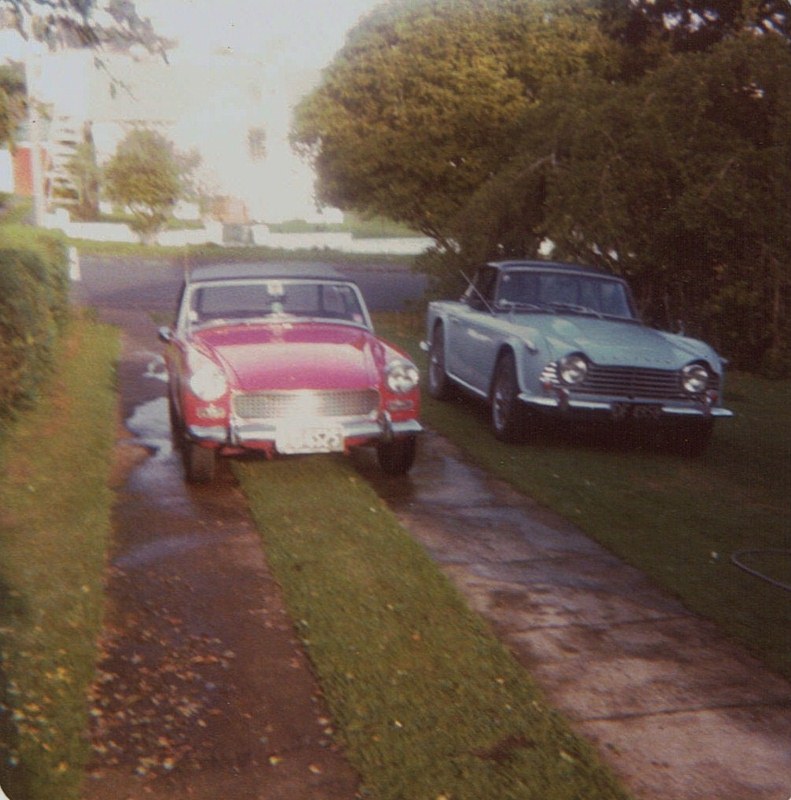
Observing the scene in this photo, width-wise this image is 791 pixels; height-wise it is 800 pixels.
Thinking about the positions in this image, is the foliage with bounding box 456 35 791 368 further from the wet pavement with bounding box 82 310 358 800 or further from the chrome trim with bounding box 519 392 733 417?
the wet pavement with bounding box 82 310 358 800

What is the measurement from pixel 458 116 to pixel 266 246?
18.8 metres

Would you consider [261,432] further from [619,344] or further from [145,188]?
[145,188]

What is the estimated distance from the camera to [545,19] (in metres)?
12.2

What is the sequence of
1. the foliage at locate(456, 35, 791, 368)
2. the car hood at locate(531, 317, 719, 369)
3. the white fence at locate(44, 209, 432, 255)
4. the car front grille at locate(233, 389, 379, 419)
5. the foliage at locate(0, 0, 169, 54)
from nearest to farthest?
the foliage at locate(0, 0, 169, 54), the car front grille at locate(233, 389, 379, 419), the car hood at locate(531, 317, 719, 369), the foliage at locate(456, 35, 791, 368), the white fence at locate(44, 209, 432, 255)

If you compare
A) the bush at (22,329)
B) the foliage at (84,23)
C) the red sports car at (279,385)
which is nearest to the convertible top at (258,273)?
the red sports car at (279,385)

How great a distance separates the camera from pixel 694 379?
8.58 metres

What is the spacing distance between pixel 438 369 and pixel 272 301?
3297 millimetres

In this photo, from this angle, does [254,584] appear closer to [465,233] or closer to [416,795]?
[416,795]

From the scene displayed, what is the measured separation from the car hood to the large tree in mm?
2873

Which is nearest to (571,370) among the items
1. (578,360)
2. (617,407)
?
(578,360)

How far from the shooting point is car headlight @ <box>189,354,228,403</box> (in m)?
7.03

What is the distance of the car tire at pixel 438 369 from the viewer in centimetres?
1116

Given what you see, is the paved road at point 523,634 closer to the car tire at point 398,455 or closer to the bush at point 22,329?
the car tire at point 398,455

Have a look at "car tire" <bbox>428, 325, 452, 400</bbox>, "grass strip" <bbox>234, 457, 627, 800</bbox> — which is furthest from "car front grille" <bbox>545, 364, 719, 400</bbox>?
"car tire" <bbox>428, 325, 452, 400</bbox>
